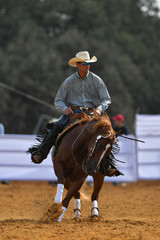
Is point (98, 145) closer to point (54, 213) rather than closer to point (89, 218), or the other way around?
point (54, 213)

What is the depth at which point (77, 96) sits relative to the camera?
8.02m

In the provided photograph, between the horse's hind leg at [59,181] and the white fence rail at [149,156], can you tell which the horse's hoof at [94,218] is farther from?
the white fence rail at [149,156]

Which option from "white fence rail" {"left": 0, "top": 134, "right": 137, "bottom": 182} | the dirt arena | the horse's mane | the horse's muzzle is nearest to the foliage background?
"white fence rail" {"left": 0, "top": 134, "right": 137, "bottom": 182}

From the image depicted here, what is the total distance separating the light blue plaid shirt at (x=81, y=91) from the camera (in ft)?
26.1

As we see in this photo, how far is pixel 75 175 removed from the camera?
7473mm

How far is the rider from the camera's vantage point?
7824 mm

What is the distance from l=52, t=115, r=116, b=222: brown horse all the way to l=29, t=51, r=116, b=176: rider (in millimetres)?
377

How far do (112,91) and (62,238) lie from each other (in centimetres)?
3295

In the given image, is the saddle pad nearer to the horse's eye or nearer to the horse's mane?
the horse's mane

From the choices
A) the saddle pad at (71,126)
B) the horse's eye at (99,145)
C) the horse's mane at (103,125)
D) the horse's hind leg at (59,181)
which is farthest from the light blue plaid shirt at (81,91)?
the horse's eye at (99,145)

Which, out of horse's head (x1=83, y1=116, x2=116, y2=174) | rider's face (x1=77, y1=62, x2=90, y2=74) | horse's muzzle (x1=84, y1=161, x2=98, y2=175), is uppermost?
rider's face (x1=77, y1=62, x2=90, y2=74)

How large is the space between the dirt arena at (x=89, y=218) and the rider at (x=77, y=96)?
121cm

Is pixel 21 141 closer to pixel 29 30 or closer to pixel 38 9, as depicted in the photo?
pixel 29 30

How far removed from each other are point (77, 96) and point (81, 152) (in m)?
1.16
